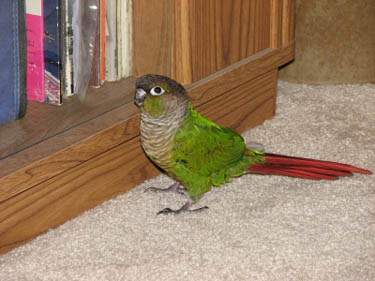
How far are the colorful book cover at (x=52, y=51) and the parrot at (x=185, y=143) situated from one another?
0.15 meters

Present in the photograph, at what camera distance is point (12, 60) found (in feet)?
4.95

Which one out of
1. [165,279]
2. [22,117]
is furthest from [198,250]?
[22,117]

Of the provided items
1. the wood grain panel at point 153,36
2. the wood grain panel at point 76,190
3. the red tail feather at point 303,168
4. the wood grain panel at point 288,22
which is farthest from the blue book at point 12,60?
the wood grain panel at point 288,22

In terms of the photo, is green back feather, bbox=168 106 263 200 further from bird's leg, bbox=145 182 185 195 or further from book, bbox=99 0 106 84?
book, bbox=99 0 106 84

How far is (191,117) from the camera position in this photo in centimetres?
159

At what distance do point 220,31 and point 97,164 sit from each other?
0.40 metres

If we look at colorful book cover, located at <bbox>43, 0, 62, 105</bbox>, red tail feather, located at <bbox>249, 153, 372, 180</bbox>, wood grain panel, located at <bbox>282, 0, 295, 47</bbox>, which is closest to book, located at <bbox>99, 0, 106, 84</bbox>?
colorful book cover, located at <bbox>43, 0, 62, 105</bbox>

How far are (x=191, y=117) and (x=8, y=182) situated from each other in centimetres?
37

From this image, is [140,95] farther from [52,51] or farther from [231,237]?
[231,237]

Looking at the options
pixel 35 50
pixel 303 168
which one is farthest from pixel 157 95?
pixel 303 168

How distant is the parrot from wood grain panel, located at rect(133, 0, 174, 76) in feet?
0.50

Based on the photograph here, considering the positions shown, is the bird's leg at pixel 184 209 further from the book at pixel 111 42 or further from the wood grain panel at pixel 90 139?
the book at pixel 111 42

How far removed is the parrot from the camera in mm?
1545

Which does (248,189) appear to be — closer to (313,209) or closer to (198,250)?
(313,209)
